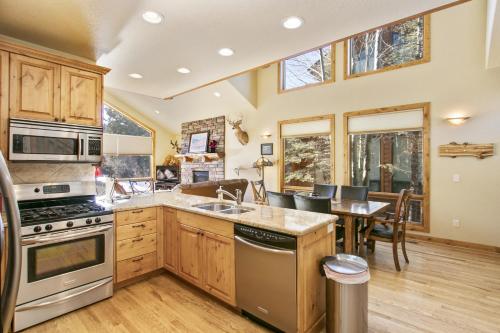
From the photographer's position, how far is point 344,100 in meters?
5.52

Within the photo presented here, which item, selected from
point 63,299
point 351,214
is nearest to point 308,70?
point 351,214

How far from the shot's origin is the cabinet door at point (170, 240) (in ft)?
9.75

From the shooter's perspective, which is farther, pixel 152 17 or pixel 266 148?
pixel 266 148

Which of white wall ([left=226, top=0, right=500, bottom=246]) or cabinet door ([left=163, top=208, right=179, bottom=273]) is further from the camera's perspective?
white wall ([left=226, top=0, right=500, bottom=246])

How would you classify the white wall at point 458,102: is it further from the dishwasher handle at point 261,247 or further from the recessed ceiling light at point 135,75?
the recessed ceiling light at point 135,75

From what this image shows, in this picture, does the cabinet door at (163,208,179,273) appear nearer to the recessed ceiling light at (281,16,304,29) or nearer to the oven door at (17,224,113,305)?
the oven door at (17,224,113,305)

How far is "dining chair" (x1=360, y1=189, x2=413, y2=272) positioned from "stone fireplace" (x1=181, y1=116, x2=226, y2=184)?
503 centimetres

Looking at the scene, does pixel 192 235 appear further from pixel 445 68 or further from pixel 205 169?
pixel 205 169

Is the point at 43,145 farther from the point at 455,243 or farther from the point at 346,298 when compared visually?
the point at 455,243

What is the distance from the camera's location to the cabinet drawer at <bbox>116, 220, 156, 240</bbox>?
9.18 feet

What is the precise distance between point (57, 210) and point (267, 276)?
84.1 inches

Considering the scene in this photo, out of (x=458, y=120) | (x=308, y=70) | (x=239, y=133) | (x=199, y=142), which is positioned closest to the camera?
(x=458, y=120)

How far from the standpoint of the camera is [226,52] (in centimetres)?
304

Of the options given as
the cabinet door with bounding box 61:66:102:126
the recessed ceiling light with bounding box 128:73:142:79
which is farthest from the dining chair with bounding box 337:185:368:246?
the cabinet door with bounding box 61:66:102:126
